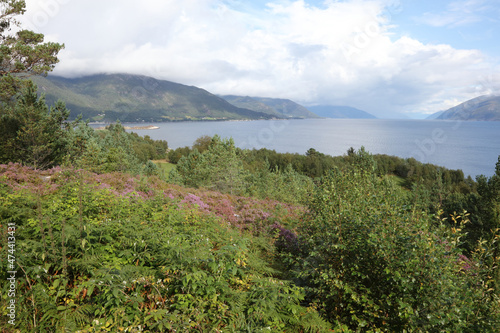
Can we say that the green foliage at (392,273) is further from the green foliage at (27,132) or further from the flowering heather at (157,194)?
the green foliage at (27,132)

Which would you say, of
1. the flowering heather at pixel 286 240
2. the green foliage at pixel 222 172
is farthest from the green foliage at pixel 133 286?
the green foliage at pixel 222 172

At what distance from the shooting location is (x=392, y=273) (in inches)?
166

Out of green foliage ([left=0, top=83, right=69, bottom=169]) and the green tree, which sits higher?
the green tree

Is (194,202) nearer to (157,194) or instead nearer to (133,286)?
(157,194)

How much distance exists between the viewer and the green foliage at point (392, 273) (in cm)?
385

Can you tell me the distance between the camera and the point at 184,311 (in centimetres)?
366

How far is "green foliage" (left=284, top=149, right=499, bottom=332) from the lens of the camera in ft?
12.6

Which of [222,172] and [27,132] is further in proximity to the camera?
[222,172]

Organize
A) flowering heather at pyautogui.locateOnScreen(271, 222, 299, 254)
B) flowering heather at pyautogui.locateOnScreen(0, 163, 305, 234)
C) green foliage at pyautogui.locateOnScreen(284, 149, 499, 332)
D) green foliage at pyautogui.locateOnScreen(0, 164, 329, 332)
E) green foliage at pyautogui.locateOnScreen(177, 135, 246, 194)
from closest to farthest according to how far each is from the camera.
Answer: green foliage at pyautogui.locateOnScreen(0, 164, 329, 332) → green foliage at pyautogui.locateOnScreen(284, 149, 499, 332) → flowering heather at pyautogui.locateOnScreen(271, 222, 299, 254) → flowering heather at pyautogui.locateOnScreen(0, 163, 305, 234) → green foliage at pyautogui.locateOnScreen(177, 135, 246, 194)

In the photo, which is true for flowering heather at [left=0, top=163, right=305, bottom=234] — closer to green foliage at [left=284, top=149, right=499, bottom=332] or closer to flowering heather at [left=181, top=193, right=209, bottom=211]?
flowering heather at [left=181, top=193, right=209, bottom=211]

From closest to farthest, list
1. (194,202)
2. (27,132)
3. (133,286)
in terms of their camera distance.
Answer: (133,286) < (194,202) < (27,132)

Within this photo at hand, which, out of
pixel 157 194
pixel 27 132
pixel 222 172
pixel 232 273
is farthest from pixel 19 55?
pixel 222 172

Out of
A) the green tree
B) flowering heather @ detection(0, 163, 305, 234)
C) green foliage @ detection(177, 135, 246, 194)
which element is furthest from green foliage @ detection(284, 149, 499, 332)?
green foliage @ detection(177, 135, 246, 194)

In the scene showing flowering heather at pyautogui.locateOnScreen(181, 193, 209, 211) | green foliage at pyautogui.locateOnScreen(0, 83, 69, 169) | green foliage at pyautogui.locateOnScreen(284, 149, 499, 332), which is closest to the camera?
green foliage at pyautogui.locateOnScreen(284, 149, 499, 332)
